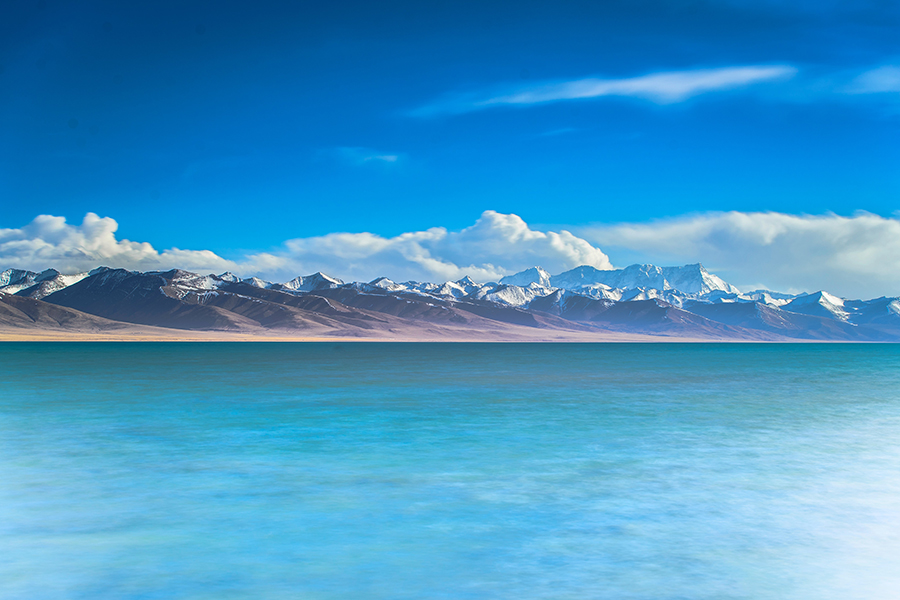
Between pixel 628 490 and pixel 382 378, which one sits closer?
pixel 628 490

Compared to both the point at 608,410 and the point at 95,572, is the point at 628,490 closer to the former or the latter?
the point at 95,572

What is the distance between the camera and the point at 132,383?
48969 mm

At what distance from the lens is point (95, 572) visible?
9.96 metres

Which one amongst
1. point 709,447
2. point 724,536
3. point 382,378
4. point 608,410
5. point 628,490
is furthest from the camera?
point 382,378

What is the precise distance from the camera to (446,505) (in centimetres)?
1410

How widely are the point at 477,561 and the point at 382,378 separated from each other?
46.6 meters

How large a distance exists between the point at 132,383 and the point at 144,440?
29.3 m

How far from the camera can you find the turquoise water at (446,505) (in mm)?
9812

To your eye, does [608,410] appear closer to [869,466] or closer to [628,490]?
[869,466]

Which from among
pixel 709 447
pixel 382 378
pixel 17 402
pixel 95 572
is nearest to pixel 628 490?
pixel 709 447

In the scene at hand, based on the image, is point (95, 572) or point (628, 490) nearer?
point (95, 572)

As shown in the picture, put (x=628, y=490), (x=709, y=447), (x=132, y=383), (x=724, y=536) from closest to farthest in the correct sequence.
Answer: (x=724, y=536) < (x=628, y=490) < (x=709, y=447) < (x=132, y=383)

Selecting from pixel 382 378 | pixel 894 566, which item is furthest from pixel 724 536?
pixel 382 378

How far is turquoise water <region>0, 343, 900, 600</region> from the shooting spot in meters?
9.81
